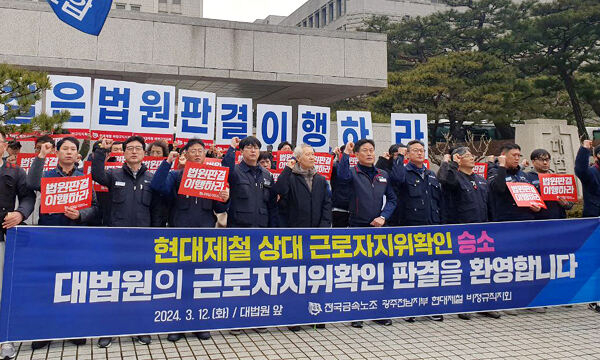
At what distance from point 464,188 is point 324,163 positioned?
6.59 ft

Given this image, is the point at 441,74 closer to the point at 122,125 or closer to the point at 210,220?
the point at 122,125

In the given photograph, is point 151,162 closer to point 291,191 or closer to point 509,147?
point 291,191

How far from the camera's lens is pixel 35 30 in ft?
38.8

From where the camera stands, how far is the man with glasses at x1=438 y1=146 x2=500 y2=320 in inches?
227

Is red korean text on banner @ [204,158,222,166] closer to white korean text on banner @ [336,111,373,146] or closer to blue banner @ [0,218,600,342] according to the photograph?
blue banner @ [0,218,600,342]

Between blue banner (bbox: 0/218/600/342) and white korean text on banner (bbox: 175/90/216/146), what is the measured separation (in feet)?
11.4

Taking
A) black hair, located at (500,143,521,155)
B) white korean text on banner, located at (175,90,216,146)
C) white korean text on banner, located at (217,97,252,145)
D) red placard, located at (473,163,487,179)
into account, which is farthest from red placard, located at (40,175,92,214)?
red placard, located at (473,163,487,179)

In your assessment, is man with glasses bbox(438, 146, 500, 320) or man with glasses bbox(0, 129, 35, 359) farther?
man with glasses bbox(438, 146, 500, 320)

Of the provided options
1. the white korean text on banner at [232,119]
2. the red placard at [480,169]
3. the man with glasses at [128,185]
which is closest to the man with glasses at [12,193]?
the man with glasses at [128,185]

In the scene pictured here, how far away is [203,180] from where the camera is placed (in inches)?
185

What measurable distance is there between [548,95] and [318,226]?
2687 cm

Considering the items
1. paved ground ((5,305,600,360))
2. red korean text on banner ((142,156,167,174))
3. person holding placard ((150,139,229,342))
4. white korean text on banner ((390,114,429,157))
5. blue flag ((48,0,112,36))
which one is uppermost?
blue flag ((48,0,112,36))

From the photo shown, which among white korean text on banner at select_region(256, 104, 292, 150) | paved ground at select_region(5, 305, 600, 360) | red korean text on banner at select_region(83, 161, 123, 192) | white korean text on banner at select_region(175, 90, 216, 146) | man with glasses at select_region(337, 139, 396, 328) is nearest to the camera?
paved ground at select_region(5, 305, 600, 360)

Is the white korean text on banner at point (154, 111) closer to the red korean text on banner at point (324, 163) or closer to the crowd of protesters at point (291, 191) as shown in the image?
the crowd of protesters at point (291, 191)
